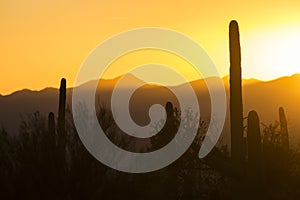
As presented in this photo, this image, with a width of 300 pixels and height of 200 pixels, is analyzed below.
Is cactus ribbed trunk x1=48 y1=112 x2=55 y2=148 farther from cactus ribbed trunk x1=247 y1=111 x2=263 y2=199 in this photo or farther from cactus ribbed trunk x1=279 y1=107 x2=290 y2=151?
cactus ribbed trunk x1=279 y1=107 x2=290 y2=151

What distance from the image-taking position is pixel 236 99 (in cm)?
2008

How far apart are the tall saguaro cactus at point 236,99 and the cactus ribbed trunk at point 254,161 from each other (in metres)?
2.74

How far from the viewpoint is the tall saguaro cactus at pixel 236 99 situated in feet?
64.8

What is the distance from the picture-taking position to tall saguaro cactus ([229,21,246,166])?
778 inches

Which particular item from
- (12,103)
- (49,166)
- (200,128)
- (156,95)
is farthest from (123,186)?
(12,103)

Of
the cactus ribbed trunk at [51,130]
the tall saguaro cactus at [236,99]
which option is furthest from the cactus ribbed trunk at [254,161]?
the cactus ribbed trunk at [51,130]

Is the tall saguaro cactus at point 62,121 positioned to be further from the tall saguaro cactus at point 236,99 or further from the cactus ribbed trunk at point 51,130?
the tall saguaro cactus at point 236,99

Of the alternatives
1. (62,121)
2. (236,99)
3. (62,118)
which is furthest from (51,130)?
(236,99)

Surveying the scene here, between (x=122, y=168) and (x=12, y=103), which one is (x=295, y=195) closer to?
(x=122, y=168)

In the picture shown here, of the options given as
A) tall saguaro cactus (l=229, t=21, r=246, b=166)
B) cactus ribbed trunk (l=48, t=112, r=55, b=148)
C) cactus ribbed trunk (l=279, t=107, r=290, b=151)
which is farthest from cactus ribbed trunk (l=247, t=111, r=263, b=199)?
cactus ribbed trunk (l=279, t=107, r=290, b=151)

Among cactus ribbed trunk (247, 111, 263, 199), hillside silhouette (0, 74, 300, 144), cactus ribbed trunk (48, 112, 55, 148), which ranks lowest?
cactus ribbed trunk (247, 111, 263, 199)

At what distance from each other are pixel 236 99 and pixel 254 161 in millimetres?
3854

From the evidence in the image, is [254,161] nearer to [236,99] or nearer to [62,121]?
[236,99]

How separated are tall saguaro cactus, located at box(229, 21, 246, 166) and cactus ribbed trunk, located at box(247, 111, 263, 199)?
8.97ft
